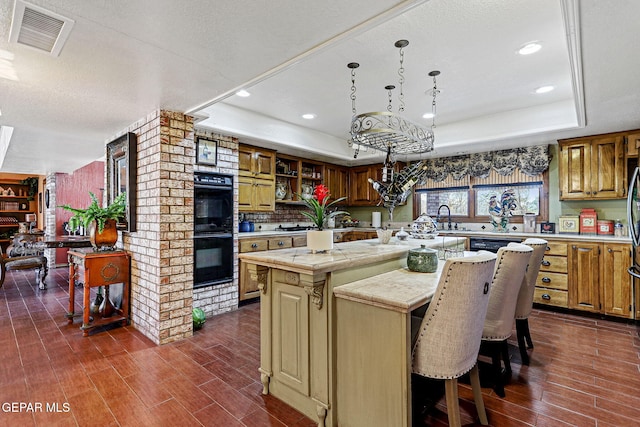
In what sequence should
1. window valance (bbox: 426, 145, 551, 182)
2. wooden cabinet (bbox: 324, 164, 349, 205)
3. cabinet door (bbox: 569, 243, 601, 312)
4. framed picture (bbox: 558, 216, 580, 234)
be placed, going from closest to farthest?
cabinet door (bbox: 569, 243, 601, 312) < framed picture (bbox: 558, 216, 580, 234) < window valance (bbox: 426, 145, 551, 182) < wooden cabinet (bbox: 324, 164, 349, 205)

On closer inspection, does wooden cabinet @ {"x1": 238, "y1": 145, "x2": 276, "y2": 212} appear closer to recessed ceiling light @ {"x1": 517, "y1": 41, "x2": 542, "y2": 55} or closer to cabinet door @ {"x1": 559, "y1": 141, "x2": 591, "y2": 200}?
recessed ceiling light @ {"x1": 517, "y1": 41, "x2": 542, "y2": 55}

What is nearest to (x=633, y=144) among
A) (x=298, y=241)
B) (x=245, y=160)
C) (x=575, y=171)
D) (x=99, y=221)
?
(x=575, y=171)

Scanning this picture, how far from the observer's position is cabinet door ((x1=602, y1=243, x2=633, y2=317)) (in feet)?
11.6

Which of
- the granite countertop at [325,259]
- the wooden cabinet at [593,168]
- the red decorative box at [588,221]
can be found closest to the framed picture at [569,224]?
the red decorative box at [588,221]

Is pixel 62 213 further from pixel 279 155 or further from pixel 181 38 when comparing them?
pixel 181 38

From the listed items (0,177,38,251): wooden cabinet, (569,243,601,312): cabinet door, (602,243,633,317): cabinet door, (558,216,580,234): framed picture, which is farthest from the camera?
(0,177,38,251): wooden cabinet

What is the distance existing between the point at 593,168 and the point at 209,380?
4.94 meters

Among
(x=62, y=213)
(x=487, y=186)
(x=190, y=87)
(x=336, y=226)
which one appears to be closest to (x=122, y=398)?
(x=190, y=87)

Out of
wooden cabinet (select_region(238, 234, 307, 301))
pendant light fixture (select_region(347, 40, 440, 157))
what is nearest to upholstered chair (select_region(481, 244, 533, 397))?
pendant light fixture (select_region(347, 40, 440, 157))

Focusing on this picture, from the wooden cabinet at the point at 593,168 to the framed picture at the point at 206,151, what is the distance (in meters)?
4.55

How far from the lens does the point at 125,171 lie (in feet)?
12.0

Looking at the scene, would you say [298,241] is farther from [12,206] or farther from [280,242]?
[12,206]

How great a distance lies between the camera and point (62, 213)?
7203 millimetres

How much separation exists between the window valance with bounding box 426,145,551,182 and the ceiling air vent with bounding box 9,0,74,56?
16.6ft
